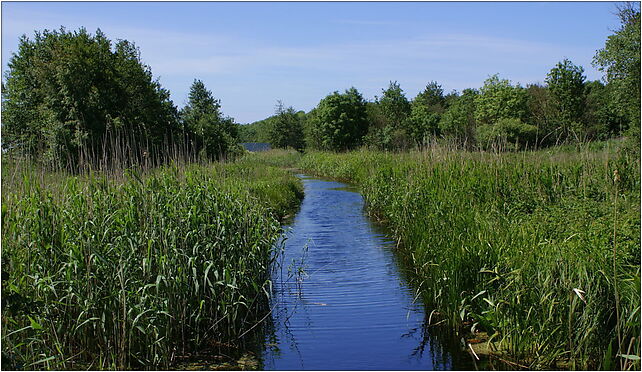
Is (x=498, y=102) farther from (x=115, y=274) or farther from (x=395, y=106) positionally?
(x=115, y=274)

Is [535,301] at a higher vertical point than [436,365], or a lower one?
→ higher

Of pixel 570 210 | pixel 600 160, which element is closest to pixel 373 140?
pixel 600 160

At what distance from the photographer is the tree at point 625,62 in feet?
77.5

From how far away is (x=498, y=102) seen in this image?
49.5 meters

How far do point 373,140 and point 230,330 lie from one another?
35459 mm

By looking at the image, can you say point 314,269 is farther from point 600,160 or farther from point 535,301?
point 600,160

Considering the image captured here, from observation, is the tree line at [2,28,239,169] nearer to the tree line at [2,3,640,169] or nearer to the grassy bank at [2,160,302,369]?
the tree line at [2,3,640,169]

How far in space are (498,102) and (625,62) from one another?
2559cm

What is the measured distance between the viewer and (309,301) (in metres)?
7.91

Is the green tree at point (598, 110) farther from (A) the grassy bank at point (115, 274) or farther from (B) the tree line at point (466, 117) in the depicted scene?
(A) the grassy bank at point (115, 274)

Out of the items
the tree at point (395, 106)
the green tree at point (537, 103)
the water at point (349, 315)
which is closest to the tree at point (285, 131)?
the tree at point (395, 106)

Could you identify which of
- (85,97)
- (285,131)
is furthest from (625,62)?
(285,131)

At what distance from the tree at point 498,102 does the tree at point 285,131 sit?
624 inches

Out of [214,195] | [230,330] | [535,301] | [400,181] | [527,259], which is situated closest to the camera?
[535,301]
